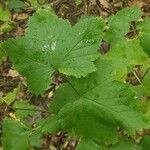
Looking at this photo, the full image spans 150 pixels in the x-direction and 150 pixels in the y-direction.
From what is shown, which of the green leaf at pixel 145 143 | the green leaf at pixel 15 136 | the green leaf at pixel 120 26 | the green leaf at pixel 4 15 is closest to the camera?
the green leaf at pixel 145 143

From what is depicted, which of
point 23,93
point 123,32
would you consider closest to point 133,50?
point 123,32

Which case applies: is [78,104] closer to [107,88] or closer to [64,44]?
[107,88]

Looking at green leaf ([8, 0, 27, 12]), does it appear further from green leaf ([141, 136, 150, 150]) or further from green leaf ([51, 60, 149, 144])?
green leaf ([141, 136, 150, 150])

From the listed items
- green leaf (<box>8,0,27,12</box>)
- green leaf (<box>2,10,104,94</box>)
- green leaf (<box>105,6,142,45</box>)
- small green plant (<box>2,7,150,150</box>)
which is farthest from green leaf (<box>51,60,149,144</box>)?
green leaf (<box>8,0,27,12</box>)

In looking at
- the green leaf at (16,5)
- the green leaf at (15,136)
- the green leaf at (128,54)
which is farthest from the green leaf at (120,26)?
the green leaf at (16,5)

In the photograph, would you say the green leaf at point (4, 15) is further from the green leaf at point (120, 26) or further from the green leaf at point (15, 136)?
the green leaf at point (15, 136)
